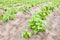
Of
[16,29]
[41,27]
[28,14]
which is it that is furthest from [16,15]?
[41,27]

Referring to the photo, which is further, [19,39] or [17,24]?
[17,24]

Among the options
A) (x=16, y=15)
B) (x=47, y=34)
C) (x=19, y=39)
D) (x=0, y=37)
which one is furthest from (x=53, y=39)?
(x=16, y=15)

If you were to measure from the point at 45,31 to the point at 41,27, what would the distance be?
32 centimetres

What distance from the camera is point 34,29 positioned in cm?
854

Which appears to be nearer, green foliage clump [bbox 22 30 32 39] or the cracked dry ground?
green foliage clump [bbox 22 30 32 39]

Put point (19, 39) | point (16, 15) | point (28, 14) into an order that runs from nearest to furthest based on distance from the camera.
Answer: point (19, 39), point (16, 15), point (28, 14)

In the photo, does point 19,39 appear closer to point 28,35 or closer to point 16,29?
point 28,35

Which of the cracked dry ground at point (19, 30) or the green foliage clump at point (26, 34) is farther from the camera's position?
the cracked dry ground at point (19, 30)

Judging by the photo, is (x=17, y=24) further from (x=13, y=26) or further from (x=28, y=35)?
(x=28, y=35)

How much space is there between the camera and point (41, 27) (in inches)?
336

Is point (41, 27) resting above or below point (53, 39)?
above

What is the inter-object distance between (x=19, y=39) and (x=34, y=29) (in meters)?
0.95

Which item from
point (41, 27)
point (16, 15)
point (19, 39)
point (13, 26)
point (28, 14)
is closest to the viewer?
point (19, 39)

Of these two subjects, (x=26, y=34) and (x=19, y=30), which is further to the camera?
(x=19, y=30)
